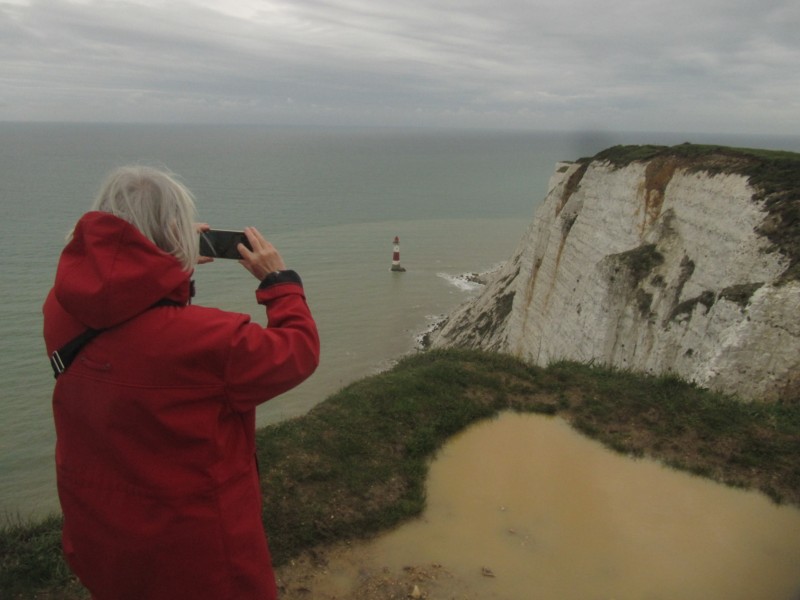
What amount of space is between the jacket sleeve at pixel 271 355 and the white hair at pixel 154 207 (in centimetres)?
44

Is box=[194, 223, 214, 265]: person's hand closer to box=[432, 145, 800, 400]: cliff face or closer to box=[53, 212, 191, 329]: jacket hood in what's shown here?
box=[53, 212, 191, 329]: jacket hood

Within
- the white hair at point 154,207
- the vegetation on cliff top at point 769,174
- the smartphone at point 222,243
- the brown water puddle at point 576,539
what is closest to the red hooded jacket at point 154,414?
the white hair at point 154,207

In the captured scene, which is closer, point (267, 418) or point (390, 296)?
point (267, 418)

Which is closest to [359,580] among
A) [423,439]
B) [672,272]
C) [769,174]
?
[423,439]

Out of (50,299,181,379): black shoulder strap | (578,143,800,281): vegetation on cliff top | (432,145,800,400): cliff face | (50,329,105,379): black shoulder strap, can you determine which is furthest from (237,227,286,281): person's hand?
(578,143,800,281): vegetation on cliff top

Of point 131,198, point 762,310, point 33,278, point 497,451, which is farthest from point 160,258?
point 33,278

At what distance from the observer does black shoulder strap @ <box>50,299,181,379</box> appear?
8.14 feet

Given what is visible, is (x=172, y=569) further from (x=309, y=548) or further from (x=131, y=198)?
(x=309, y=548)

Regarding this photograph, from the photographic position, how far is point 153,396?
2.47m

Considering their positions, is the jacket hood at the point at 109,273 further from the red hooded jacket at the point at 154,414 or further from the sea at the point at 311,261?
the sea at the point at 311,261

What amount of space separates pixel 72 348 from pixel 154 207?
2.30 feet

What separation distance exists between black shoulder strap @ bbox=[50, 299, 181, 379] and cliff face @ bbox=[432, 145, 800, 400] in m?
8.98

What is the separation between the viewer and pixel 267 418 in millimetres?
20297

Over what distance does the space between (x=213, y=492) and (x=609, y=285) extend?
14947mm
